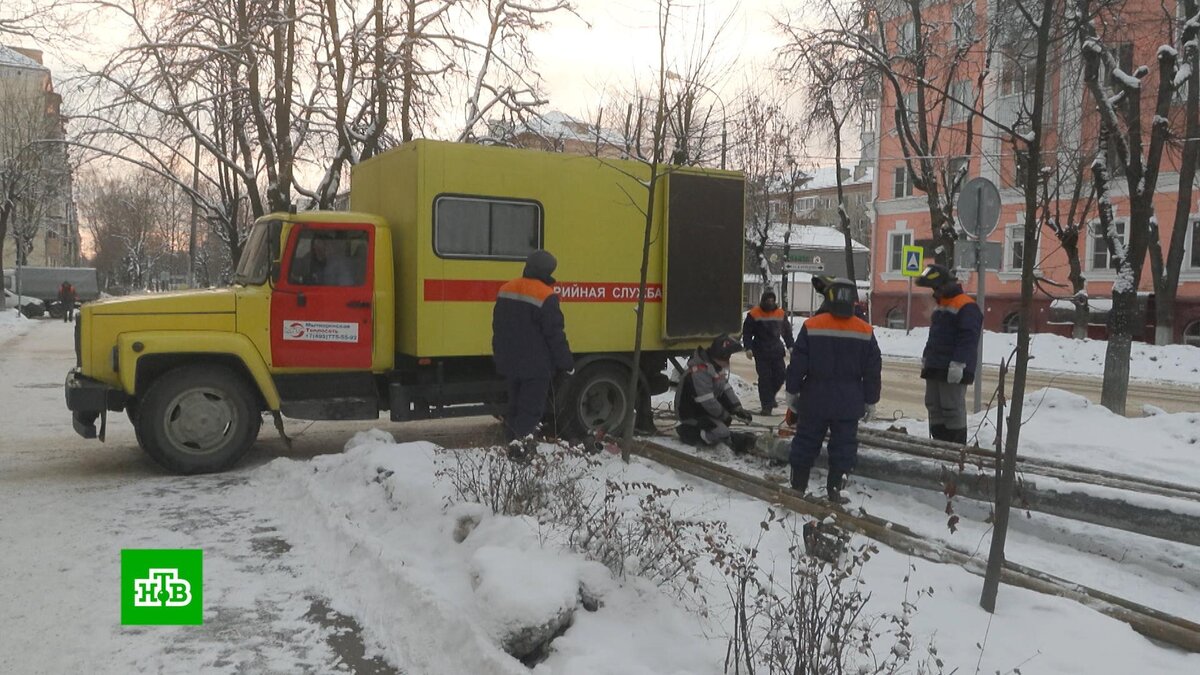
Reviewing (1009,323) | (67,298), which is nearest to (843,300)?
(1009,323)

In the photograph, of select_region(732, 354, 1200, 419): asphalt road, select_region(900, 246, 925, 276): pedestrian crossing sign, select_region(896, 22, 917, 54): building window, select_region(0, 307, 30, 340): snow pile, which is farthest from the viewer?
select_region(0, 307, 30, 340): snow pile

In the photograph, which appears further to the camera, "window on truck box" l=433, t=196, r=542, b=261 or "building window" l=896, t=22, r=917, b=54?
"building window" l=896, t=22, r=917, b=54

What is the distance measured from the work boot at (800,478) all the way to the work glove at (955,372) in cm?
217

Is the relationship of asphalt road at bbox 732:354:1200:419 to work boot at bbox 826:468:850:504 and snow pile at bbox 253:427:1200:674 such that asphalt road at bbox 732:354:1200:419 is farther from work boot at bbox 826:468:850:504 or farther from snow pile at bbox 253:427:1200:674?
snow pile at bbox 253:427:1200:674

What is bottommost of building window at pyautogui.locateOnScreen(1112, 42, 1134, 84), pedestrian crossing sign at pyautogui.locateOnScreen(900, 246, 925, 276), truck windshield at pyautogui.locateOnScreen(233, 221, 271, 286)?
truck windshield at pyautogui.locateOnScreen(233, 221, 271, 286)

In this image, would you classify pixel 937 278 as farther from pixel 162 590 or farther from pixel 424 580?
pixel 162 590

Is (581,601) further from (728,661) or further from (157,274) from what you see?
(157,274)

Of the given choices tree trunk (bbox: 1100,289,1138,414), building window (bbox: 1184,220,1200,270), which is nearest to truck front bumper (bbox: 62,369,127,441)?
tree trunk (bbox: 1100,289,1138,414)

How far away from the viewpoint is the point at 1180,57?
1249 centimetres

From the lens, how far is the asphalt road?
499 inches

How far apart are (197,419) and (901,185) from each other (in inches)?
1313

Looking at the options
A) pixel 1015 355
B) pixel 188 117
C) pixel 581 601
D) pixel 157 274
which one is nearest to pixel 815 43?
pixel 188 117

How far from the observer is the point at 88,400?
23.4ft

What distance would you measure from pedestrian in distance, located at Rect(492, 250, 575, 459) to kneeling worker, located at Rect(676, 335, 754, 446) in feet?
5.34
